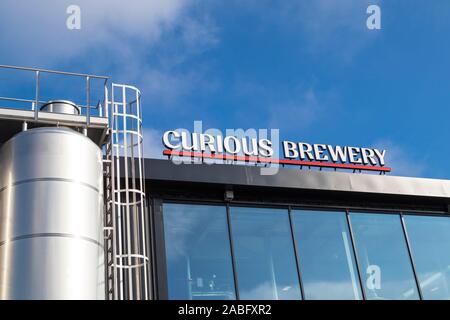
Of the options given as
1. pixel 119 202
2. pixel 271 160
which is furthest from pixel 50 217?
pixel 271 160

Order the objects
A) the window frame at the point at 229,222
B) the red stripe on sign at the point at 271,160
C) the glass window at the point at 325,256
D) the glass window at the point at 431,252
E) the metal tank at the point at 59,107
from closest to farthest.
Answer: the metal tank at the point at 59,107, the window frame at the point at 229,222, the glass window at the point at 325,256, the red stripe on sign at the point at 271,160, the glass window at the point at 431,252

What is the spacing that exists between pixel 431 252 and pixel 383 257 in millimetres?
1663

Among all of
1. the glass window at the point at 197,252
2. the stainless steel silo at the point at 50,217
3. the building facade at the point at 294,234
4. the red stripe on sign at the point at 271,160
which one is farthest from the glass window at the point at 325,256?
the stainless steel silo at the point at 50,217

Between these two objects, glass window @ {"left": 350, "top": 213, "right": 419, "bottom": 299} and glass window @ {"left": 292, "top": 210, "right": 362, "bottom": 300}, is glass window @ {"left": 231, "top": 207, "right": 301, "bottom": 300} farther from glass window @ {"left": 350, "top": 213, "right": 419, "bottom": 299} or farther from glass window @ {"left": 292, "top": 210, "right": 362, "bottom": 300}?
glass window @ {"left": 350, "top": 213, "right": 419, "bottom": 299}

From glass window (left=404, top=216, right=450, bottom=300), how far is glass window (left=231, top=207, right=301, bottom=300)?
3.83 meters

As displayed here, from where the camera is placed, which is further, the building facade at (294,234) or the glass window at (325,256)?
the glass window at (325,256)

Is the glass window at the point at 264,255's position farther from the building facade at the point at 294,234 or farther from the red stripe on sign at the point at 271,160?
the red stripe on sign at the point at 271,160

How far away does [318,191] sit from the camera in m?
16.8

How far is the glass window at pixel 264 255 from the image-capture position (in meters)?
15.4

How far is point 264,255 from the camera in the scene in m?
15.8

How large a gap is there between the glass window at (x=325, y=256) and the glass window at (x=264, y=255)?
13.1 inches

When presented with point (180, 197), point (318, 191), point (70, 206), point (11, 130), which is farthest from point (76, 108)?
point (318, 191)

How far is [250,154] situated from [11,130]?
732 cm

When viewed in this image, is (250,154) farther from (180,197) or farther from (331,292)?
(331,292)
